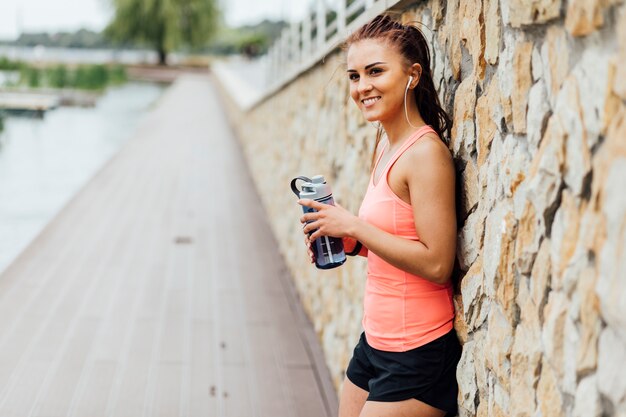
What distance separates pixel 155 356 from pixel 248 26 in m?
67.3

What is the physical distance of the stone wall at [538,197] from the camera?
133cm

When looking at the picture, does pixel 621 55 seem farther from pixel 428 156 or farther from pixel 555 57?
pixel 428 156

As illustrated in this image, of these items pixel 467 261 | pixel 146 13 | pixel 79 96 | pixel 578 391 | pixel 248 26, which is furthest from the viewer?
pixel 248 26

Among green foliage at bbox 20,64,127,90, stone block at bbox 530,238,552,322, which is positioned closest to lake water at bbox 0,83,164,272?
green foliage at bbox 20,64,127,90

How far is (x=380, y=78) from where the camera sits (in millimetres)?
2135

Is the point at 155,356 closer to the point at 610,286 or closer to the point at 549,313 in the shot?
the point at 549,313

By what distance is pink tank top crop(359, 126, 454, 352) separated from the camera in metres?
2.07

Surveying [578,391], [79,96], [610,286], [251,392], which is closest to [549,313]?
[578,391]

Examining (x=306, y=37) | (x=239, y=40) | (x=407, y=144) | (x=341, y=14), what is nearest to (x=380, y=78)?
(x=407, y=144)

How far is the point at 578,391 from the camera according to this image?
1.46 meters

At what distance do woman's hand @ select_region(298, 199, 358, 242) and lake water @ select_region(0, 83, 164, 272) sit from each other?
14.5 feet

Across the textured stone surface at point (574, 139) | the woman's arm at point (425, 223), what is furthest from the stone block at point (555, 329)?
the woman's arm at point (425, 223)

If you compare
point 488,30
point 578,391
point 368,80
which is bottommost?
point 578,391

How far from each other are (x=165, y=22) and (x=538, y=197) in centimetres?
4189
